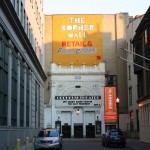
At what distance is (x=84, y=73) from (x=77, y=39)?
738cm

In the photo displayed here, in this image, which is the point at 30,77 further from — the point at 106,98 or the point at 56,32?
the point at 56,32

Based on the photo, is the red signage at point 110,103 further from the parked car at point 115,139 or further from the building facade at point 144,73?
the parked car at point 115,139

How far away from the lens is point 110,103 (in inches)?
2630

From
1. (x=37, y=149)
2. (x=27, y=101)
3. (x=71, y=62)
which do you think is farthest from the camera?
(x=71, y=62)

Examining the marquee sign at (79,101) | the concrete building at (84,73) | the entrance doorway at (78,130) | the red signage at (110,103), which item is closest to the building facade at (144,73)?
the red signage at (110,103)

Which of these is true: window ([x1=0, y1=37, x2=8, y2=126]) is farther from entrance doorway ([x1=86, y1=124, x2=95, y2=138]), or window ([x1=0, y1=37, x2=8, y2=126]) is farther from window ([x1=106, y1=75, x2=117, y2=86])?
window ([x1=106, y1=75, x2=117, y2=86])

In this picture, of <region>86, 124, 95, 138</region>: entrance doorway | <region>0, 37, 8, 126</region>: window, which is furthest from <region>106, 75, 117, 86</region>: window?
<region>0, 37, 8, 126</region>: window

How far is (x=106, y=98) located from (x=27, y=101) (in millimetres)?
26035

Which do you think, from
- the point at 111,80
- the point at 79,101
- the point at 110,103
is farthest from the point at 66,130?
the point at 111,80

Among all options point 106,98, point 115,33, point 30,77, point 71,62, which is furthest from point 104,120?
point 30,77

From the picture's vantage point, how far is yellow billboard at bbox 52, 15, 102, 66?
7156 centimetres

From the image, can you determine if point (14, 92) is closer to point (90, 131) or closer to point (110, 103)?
point (110, 103)

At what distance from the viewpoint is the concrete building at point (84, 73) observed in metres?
67.4

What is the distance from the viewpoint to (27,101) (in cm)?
4328
